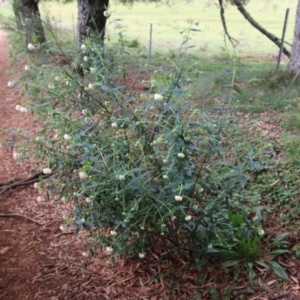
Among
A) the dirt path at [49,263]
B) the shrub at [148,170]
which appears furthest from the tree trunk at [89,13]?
the shrub at [148,170]

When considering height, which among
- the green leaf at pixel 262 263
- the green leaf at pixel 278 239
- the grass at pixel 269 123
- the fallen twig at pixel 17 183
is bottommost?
the fallen twig at pixel 17 183

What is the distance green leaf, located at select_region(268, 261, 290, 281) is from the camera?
265cm

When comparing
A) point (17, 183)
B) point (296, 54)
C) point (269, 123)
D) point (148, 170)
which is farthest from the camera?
point (296, 54)

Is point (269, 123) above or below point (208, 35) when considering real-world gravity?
above

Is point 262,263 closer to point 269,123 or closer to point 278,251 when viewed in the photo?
point 278,251

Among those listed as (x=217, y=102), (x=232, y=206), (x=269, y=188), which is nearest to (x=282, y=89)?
(x=217, y=102)

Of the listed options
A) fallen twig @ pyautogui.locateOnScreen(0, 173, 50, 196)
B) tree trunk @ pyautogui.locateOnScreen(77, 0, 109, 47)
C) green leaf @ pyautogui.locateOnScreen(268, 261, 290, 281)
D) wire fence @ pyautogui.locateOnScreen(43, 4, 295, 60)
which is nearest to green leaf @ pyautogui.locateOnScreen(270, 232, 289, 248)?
green leaf @ pyautogui.locateOnScreen(268, 261, 290, 281)

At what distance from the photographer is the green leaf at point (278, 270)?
2649mm

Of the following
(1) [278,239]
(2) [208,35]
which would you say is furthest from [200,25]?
(1) [278,239]

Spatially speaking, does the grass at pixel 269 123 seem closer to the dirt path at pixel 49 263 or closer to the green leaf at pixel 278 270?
the green leaf at pixel 278 270

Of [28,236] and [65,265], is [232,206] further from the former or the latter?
[28,236]

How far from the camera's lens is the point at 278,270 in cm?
269

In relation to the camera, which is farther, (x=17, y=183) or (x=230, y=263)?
(x=17, y=183)

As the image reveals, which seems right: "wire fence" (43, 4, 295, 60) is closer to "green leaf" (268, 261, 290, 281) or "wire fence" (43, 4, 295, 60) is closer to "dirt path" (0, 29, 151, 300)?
"dirt path" (0, 29, 151, 300)
